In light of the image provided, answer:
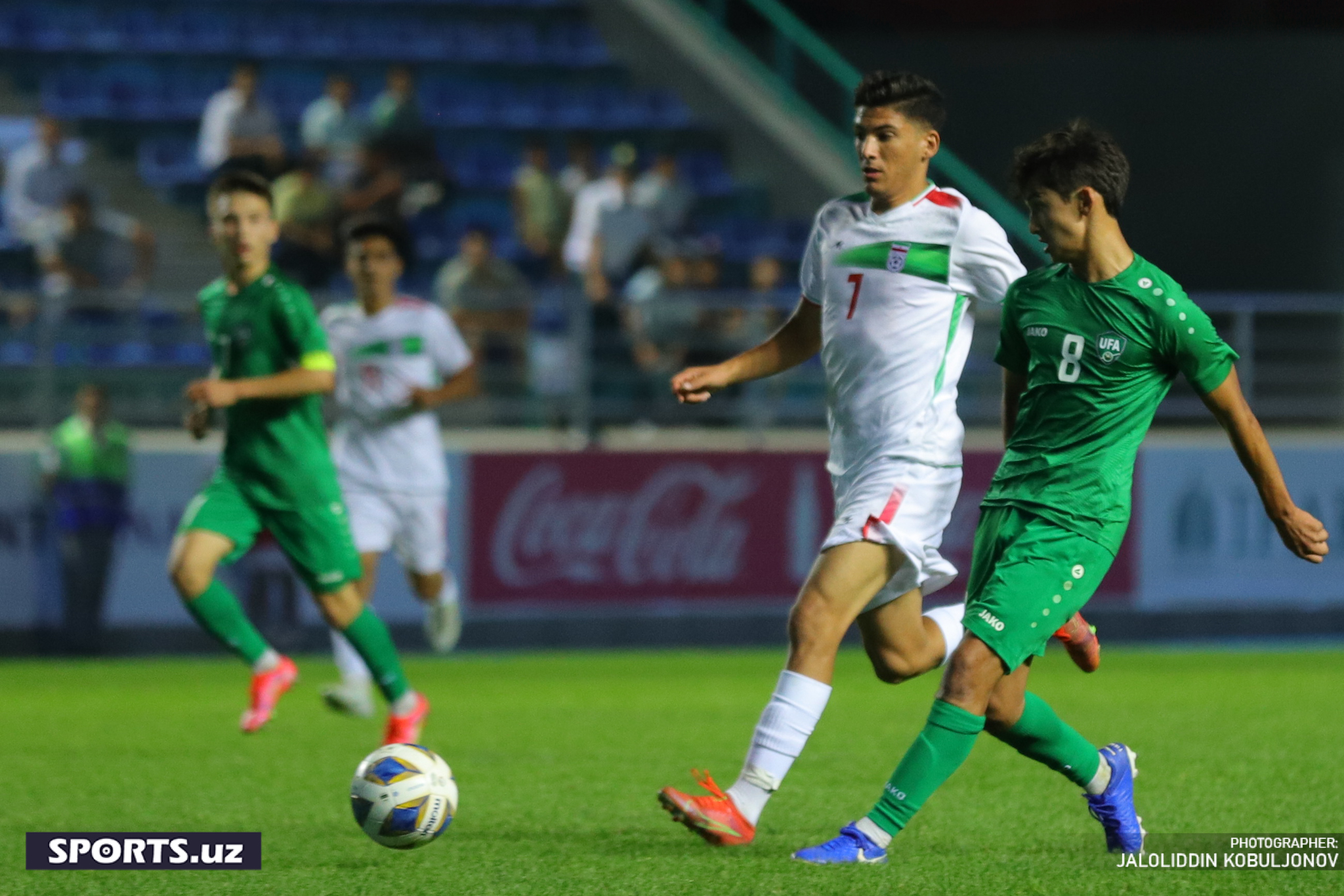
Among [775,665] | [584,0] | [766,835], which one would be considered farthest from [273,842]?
[584,0]

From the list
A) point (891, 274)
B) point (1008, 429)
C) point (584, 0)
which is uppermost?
point (584, 0)

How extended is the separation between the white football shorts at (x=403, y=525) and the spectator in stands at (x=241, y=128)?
6085mm

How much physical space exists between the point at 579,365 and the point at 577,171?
120 inches

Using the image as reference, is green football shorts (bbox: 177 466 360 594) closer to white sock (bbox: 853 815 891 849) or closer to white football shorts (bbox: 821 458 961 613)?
white football shorts (bbox: 821 458 961 613)

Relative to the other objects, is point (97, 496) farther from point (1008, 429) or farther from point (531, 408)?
point (1008, 429)

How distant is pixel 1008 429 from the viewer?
5.55 m

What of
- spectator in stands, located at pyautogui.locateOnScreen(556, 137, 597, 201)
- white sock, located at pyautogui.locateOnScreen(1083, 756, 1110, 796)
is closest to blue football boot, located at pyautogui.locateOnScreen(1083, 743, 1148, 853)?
white sock, located at pyautogui.locateOnScreen(1083, 756, 1110, 796)

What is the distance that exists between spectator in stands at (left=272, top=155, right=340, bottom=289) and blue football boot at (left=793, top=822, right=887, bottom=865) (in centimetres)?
1037

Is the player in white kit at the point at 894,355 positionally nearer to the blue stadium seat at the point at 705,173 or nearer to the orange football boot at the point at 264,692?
the orange football boot at the point at 264,692

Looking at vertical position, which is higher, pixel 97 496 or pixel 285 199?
pixel 285 199

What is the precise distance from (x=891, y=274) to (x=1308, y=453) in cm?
902

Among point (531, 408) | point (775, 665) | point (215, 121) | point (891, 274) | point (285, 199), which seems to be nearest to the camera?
point (891, 274)

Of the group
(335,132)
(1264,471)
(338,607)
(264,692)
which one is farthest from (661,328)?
(1264,471)

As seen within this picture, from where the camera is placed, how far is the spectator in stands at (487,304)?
1400 centimetres
